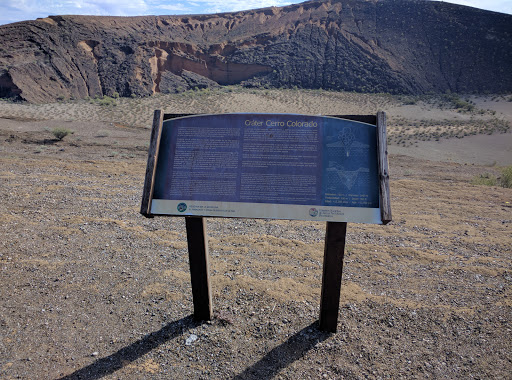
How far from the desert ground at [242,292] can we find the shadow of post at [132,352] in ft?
0.05

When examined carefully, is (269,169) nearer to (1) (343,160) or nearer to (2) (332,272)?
(1) (343,160)

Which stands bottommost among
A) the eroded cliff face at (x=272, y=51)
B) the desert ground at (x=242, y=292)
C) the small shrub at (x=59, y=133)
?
the desert ground at (x=242, y=292)

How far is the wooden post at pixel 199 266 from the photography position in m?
3.32

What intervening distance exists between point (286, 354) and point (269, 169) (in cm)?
169

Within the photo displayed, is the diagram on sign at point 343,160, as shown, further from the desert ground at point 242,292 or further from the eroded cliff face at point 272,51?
the eroded cliff face at point 272,51

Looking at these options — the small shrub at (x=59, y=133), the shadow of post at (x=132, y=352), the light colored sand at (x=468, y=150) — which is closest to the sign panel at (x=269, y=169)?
the shadow of post at (x=132, y=352)

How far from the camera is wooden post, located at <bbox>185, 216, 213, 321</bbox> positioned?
10.9 ft

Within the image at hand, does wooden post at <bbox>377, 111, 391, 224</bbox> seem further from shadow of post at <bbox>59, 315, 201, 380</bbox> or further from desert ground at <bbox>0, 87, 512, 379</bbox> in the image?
shadow of post at <bbox>59, 315, 201, 380</bbox>

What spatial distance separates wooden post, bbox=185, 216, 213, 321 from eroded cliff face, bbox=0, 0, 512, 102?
31.1 metres

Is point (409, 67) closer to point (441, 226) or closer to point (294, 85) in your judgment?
point (294, 85)

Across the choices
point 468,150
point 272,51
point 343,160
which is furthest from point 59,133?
point 272,51

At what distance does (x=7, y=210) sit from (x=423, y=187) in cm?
956

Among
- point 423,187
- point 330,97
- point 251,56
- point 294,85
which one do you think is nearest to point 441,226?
point 423,187

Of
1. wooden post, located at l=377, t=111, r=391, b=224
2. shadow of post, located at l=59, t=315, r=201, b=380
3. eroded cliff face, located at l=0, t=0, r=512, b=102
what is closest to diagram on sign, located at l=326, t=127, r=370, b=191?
wooden post, located at l=377, t=111, r=391, b=224
